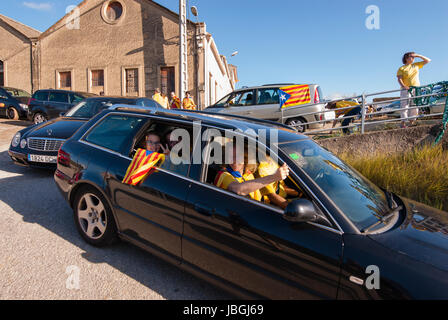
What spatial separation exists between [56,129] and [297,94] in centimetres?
689

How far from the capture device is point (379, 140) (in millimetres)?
6559

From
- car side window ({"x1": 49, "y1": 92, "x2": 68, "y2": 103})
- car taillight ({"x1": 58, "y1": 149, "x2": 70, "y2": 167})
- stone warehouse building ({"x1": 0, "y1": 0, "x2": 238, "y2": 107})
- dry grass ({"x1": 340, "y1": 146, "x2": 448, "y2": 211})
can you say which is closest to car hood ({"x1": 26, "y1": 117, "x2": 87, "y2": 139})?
car taillight ({"x1": 58, "y1": 149, "x2": 70, "y2": 167})

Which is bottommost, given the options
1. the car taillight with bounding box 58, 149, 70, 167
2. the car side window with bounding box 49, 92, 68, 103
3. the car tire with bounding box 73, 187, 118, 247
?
the car tire with bounding box 73, 187, 118, 247

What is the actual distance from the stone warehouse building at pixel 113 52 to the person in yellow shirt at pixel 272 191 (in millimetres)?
16320

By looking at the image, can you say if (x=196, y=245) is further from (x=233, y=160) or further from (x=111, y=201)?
(x=111, y=201)

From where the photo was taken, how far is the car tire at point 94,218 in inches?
118

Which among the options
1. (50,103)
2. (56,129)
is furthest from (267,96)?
(50,103)

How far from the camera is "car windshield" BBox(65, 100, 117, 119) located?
6.54 meters

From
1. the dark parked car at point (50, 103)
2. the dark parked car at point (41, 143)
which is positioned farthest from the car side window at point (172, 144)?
the dark parked car at point (50, 103)

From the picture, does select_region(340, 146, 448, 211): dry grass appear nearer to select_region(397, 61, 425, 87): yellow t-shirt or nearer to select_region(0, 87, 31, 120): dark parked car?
select_region(397, 61, 425, 87): yellow t-shirt

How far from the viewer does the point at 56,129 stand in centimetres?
578

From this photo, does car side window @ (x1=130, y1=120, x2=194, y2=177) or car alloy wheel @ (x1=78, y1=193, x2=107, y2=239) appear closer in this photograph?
car side window @ (x1=130, y1=120, x2=194, y2=177)

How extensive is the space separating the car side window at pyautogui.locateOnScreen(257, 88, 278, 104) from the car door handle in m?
→ 8.44

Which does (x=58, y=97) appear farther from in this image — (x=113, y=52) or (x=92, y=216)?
(x=92, y=216)
